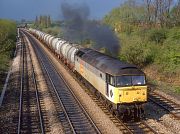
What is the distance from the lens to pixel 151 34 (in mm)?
44375

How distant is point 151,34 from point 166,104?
2131cm

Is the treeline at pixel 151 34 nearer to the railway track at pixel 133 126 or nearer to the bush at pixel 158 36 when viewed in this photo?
the bush at pixel 158 36

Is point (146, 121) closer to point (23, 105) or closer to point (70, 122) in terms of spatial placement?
point (70, 122)

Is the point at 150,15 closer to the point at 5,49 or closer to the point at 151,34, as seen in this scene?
the point at 151,34

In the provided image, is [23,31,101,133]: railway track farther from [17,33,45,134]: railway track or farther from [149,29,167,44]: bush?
[149,29,167,44]: bush

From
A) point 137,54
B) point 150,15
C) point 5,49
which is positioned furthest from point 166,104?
point 150,15

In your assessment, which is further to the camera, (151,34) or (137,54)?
(151,34)

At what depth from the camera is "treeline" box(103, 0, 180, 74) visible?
36.2 m

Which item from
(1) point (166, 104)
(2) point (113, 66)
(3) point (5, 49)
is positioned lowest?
(1) point (166, 104)

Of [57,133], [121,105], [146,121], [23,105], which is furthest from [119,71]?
[23,105]

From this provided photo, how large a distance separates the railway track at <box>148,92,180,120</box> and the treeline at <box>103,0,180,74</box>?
706 cm

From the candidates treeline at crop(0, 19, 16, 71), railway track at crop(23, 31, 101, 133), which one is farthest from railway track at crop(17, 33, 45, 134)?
treeline at crop(0, 19, 16, 71)

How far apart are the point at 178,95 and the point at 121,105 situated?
8.75 m

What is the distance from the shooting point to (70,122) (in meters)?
20.1
